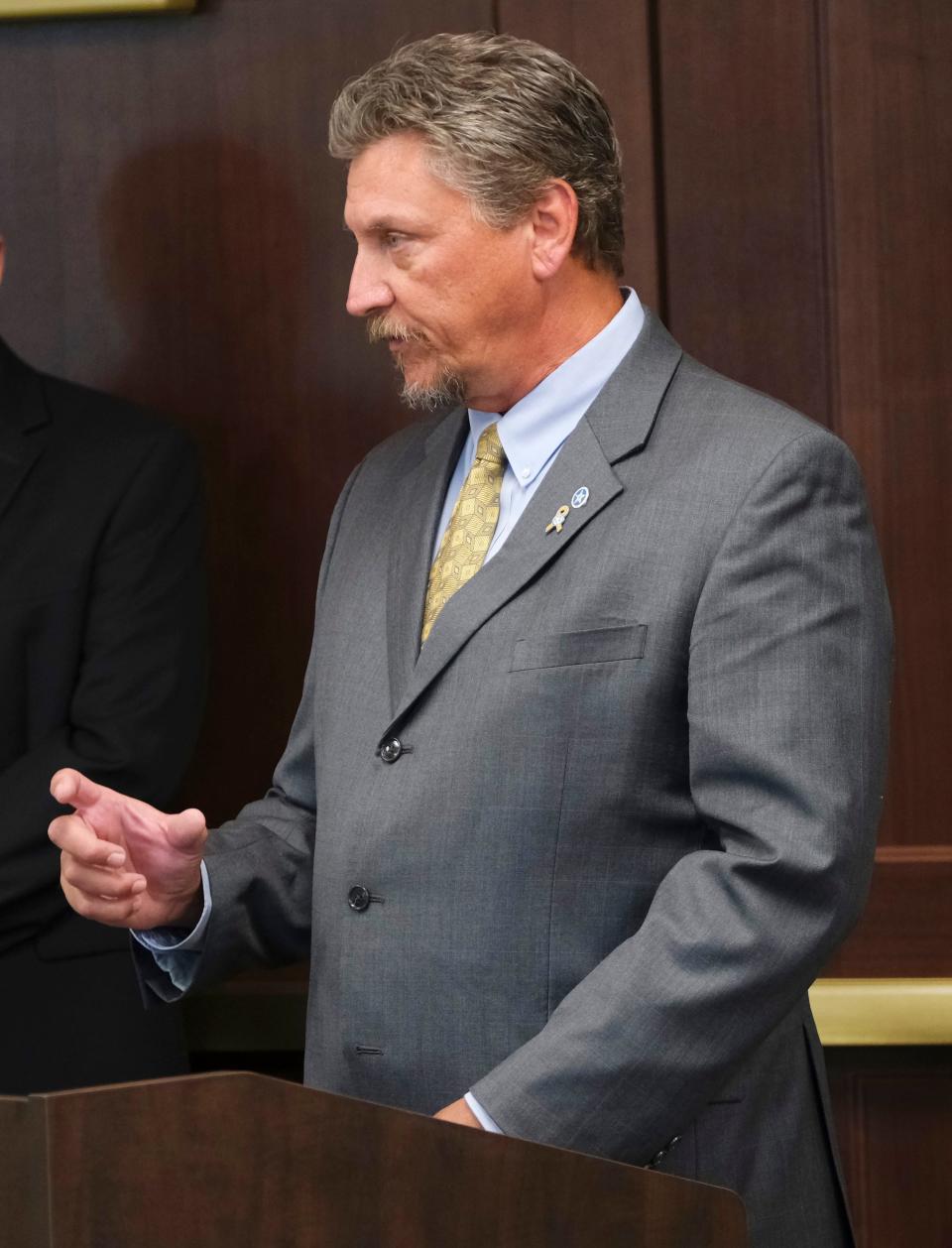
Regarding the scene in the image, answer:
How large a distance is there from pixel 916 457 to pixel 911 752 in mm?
418

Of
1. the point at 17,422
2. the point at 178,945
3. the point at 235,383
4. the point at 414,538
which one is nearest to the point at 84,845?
the point at 178,945

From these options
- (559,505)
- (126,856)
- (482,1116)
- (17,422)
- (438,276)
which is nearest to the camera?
(482,1116)

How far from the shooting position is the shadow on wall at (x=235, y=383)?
254 cm

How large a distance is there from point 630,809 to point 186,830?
1.23 feet

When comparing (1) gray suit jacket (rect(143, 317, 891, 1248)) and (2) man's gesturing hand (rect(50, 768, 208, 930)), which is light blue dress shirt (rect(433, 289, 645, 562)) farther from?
(2) man's gesturing hand (rect(50, 768, 208, 930))

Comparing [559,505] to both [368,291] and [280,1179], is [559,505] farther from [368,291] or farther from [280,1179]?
[280,1179]

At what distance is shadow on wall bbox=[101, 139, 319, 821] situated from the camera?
8.34 feet

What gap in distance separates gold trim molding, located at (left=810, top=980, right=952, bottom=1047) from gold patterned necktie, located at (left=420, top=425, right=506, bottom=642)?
104cm

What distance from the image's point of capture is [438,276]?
63.5 inches

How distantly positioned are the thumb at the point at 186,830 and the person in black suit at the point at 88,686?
2.24ft

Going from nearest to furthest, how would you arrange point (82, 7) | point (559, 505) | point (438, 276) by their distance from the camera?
point (559, 505), point (438, 276), point (82, 7)

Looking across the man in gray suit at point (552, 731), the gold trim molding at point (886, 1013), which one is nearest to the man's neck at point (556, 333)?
the man in gray suit at point (552, 731)

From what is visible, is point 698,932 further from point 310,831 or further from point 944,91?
point 944,91

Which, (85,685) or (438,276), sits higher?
(438,276)
